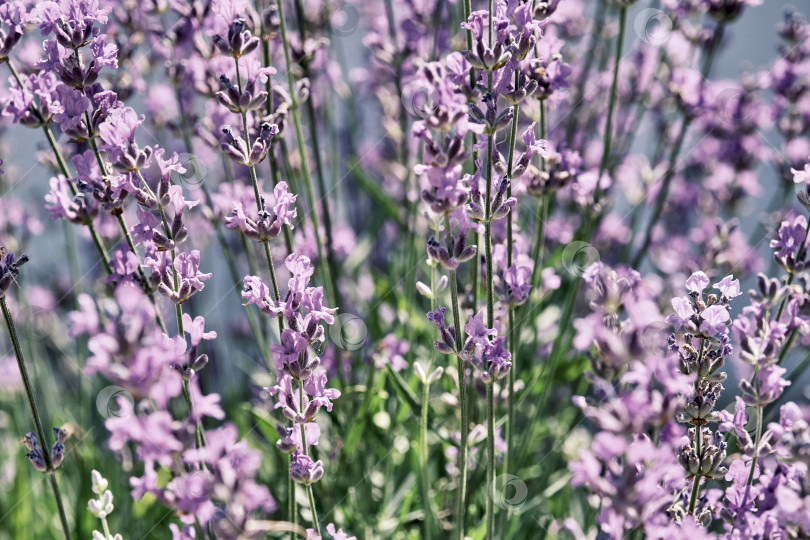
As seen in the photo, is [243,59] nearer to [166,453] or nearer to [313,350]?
[313,350]

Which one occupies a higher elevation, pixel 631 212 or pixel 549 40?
pixel 549 40

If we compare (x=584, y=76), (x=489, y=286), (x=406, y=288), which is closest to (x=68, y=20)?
(x=489, y=286)

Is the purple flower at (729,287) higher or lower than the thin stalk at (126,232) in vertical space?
lower

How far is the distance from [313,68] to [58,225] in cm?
114

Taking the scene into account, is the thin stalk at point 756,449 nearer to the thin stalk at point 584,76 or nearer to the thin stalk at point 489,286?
the thin stalk at point 489,286

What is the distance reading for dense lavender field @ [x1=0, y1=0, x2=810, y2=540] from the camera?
72 centimetres

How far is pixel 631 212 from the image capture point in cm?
174

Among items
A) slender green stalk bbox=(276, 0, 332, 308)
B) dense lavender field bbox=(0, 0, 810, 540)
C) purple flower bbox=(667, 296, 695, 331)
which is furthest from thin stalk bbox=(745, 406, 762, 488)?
slender green stalk bbox=(276, 0, 332, 308)

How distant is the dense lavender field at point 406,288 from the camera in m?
0.72

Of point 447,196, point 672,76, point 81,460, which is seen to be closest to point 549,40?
point 447,196

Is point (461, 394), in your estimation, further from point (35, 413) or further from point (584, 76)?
point (584, 76)

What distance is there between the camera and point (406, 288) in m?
1.44

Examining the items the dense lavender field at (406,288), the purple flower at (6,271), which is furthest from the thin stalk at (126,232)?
the purple flower at (6,271)

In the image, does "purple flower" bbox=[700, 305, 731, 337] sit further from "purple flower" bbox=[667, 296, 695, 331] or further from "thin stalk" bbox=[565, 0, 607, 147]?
"thin stalk" bbox=[565, 0, 607, 147]
